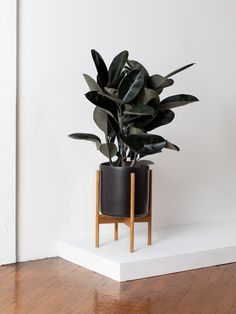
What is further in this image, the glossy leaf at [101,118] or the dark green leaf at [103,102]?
the glossy leaf at [101,118]

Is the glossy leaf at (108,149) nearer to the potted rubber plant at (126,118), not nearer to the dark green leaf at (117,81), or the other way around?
the potted rubber plant at (126,118)

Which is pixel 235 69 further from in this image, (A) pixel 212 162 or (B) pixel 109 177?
(B) pixel 109 177

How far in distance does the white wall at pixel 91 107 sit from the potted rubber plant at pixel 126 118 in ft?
1.28

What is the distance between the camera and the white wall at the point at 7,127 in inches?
132

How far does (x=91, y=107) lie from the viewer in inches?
147

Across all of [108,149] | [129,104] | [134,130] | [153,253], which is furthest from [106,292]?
[129,104]

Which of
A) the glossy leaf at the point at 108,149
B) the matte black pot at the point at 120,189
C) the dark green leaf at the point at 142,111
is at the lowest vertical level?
the matte black pot at the point at 120,189

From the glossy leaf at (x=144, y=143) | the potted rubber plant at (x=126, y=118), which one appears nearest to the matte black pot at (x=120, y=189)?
the potted rubber plant at (x=126, y=118)

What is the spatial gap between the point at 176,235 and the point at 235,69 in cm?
144

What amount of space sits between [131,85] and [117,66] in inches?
6.8

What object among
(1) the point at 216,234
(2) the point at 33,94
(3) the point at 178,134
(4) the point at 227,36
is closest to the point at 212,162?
(3) the point at 178,134

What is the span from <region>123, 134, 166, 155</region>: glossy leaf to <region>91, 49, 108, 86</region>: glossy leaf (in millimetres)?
379

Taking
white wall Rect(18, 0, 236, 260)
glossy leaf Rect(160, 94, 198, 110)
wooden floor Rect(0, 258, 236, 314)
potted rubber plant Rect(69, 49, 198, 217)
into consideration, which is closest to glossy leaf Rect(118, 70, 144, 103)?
potted rubber plant Rect(69, 49, 198, 217)

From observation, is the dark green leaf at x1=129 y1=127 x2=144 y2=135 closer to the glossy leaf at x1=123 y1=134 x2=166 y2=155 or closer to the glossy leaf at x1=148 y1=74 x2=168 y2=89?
the glossy leaf at x1=123 y1=134 x2=166 y2=155
